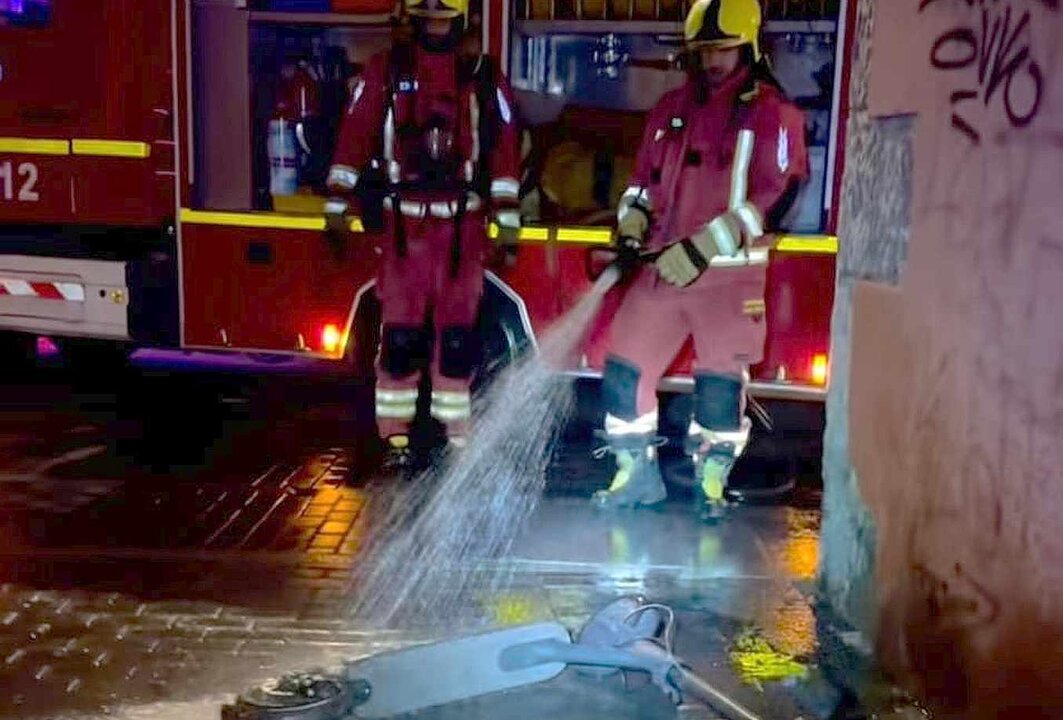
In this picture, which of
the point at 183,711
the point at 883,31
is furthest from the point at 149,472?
the point at 883,31

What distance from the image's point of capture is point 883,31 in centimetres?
410

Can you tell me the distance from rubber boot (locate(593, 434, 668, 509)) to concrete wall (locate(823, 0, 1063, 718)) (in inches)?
60.2

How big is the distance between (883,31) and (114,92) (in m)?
4.64

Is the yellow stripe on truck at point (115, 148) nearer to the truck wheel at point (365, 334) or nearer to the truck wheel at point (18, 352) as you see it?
the truck wheel at point (365, 334)

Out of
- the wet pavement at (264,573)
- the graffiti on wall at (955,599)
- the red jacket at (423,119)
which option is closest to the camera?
the graffiti on wall at (955,599)

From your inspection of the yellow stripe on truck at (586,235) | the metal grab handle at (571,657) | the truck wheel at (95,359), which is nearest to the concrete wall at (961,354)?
the metal grab handle at (571,657)

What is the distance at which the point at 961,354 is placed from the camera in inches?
137

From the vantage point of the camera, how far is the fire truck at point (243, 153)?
6.81 meters

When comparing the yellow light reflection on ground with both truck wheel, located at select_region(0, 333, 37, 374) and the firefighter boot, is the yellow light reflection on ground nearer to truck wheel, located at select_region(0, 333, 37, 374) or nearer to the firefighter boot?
the firefighter boot

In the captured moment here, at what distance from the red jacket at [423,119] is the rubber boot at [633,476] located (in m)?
1.43

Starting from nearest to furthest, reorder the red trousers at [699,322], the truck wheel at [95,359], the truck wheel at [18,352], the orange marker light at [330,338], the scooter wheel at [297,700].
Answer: the scooter wheel at [297,700] < the red trousers at [699,322] < the orange marker light at [330,338] < the truck wheel at [95,359] < the truck wheel at [18,352]

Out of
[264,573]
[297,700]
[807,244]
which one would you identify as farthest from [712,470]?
[297,700]

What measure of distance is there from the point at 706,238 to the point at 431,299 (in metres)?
1.63

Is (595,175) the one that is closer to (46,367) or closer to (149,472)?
(149,472)
